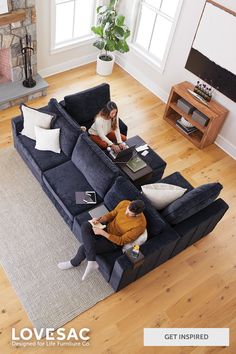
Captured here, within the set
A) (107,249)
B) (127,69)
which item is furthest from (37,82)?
(107,249)

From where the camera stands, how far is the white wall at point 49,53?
19.3 feet

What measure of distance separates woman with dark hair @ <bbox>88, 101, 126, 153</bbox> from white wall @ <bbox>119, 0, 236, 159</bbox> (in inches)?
71.3

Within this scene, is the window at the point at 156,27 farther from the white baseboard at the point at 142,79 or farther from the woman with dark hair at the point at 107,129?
the woman with dark hair at the point at 107,129

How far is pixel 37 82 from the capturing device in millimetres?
6172

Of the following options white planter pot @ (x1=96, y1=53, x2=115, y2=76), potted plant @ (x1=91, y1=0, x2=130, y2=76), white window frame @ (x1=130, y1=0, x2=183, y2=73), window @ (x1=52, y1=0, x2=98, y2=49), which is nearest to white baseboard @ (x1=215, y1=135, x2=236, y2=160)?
white window frame @ (x1=130, y1=0, x2=183, y2=73)

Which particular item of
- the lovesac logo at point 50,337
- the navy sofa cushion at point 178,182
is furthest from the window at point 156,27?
the lovesac logo at point 50,337

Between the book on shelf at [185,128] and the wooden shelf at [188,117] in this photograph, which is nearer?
the wooden shelf at [188,117]

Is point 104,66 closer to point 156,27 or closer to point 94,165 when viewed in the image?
point 156,27

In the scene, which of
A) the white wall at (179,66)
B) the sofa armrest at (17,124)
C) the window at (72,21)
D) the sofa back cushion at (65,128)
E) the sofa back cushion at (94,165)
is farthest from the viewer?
the window at (72,21)

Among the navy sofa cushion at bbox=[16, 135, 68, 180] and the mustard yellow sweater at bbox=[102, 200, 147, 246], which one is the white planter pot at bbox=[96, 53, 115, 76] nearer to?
the navy sofa cushion at bbox=[16, 135, 68, 180]

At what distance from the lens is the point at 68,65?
6902 mm

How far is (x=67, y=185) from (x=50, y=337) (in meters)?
1.72

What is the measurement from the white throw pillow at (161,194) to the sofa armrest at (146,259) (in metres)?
0.29

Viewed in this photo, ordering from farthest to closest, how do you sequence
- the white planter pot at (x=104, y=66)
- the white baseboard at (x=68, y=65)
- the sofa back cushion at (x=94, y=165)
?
the white planter pot at (x=104, y=66) < the white baseboard at (x=68, y=65) < the sofa back cushion at (x=94, y=165)
